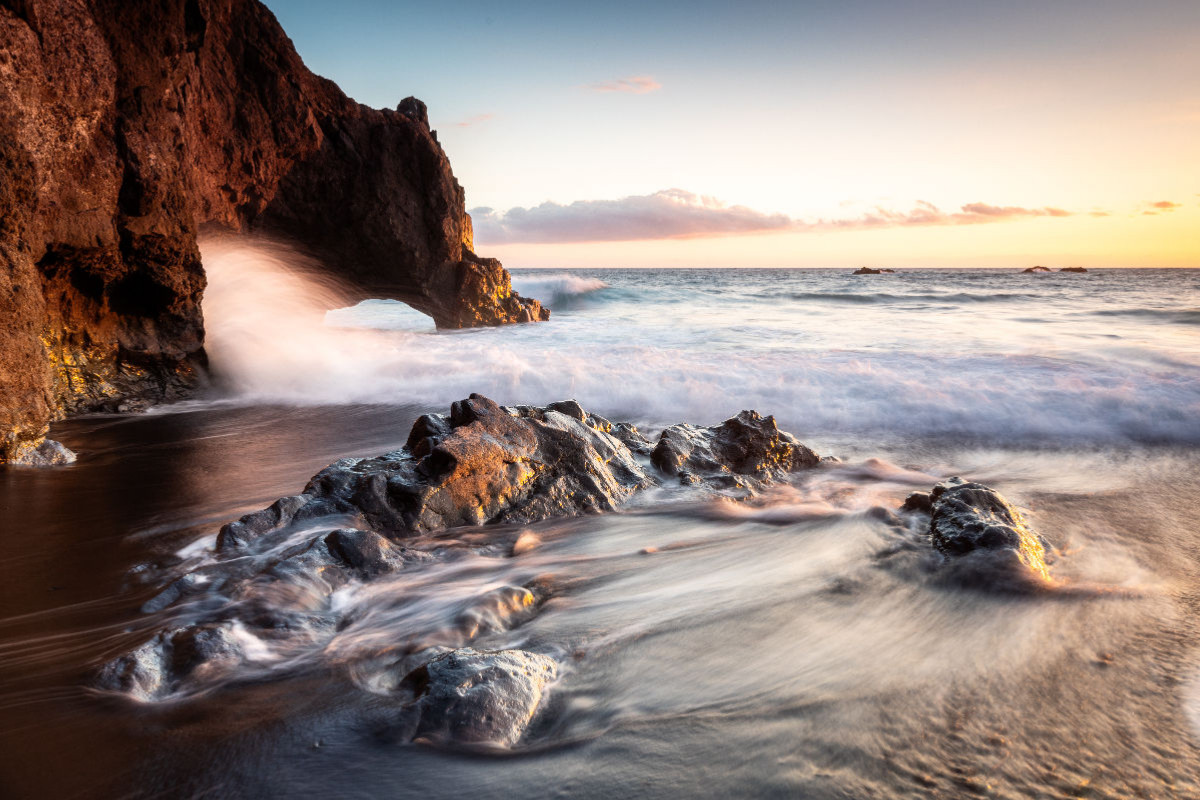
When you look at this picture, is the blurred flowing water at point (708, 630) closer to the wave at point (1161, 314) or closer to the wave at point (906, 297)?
the wave at point (1161, 314)

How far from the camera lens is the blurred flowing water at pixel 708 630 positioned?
1.73m

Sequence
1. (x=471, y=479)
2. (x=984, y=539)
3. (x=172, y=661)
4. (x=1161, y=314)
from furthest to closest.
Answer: (x=1161, y=314) → (x=471, y=479) → (x=984, y=539) → (x=172, y=661)

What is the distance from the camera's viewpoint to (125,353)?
6832mm

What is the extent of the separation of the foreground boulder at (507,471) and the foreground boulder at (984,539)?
1214 mm

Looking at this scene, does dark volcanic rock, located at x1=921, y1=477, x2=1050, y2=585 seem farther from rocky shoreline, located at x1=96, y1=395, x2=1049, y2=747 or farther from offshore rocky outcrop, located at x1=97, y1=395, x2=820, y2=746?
offshore rocky outcrop, located at x1=97, y1=395, x2=820, y2=746

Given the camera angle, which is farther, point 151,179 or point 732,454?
point 151,179

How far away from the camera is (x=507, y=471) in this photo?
12.1 feet

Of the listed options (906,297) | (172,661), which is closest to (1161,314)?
(906,297)

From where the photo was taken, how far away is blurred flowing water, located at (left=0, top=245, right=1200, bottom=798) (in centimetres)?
173

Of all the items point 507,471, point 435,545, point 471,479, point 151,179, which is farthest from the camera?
point 151,179

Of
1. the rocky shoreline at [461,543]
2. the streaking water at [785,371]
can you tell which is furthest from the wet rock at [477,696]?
the streaking water at [785,371]

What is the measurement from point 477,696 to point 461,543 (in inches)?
55.2

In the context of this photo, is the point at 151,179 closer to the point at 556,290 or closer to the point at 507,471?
the point at 507,471

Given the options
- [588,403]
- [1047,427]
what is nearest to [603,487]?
[588,403]
